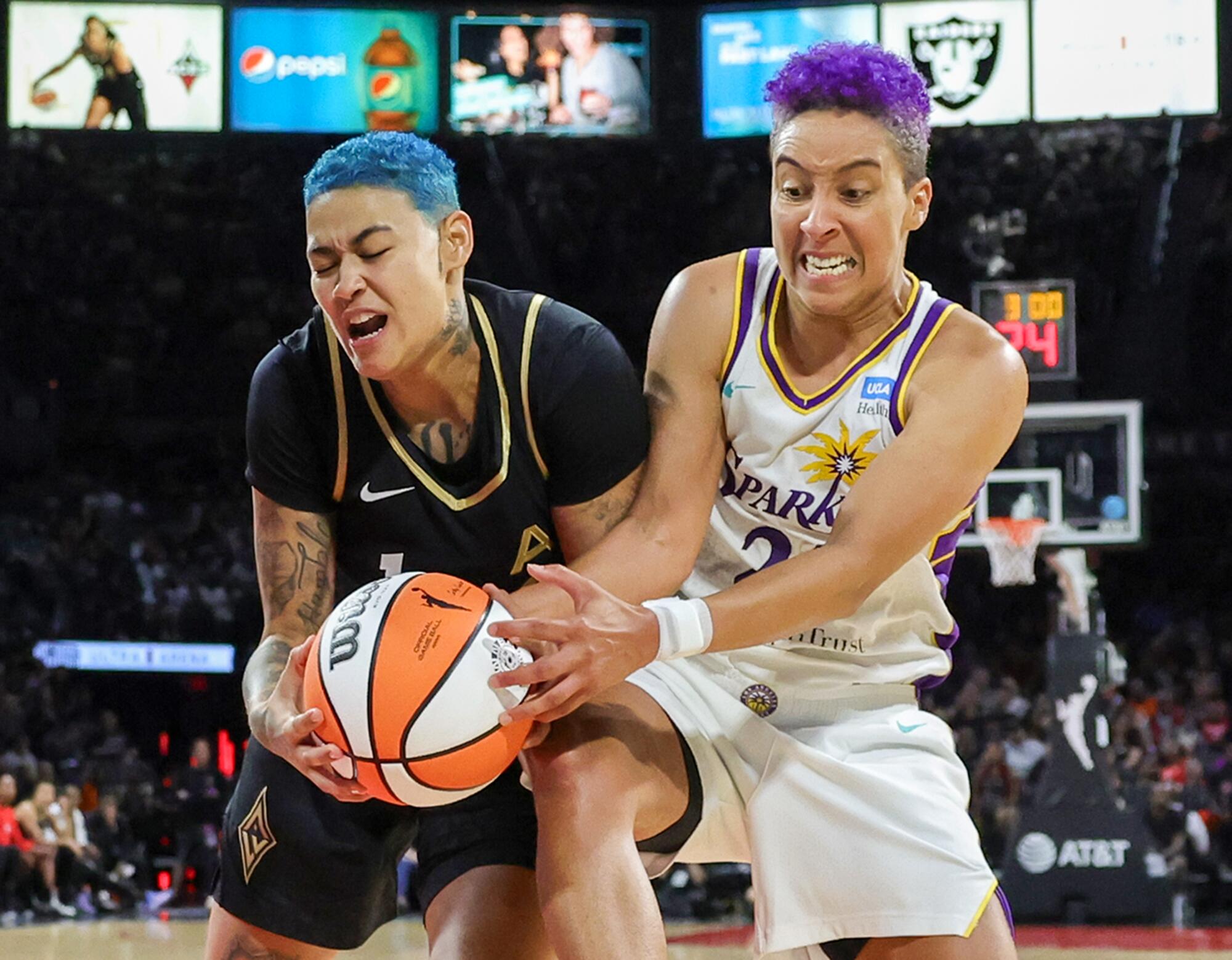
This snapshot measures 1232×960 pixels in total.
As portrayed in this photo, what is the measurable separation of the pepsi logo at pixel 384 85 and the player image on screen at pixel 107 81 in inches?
77.6

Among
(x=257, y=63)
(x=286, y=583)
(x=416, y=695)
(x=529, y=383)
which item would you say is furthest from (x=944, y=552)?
(x=257, y=63)

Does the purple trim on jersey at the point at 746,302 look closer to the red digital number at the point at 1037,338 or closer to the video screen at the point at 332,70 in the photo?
the red digital number at the point at 1037,338

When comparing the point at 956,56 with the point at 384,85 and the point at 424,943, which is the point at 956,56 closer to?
the point at 384,85

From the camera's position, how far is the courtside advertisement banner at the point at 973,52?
45.9ft

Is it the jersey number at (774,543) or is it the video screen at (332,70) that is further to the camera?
the video screen at (332,70)

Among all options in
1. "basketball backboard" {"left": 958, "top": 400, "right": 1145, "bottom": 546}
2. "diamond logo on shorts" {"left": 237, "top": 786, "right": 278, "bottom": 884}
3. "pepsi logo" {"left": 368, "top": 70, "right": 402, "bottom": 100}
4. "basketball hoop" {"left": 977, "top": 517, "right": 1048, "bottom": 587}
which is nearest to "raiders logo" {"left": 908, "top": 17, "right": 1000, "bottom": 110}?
"basketball backboard" {"left": 958, "top": 400, "right": 1145, "bottom": 546}

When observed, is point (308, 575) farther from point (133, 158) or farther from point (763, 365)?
point (133, 158)

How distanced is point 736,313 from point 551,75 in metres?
11.8

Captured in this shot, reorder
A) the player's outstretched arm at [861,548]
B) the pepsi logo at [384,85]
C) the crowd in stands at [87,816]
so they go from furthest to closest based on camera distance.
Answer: the pepsi logo at [384,85] → the crowd in stands at [87,816] → the player's outstretched arm at [861,548]

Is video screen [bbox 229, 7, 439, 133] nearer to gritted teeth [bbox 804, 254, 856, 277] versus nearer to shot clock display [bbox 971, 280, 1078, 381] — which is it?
shot clock display [bbox 971, 280, 1078, 381]

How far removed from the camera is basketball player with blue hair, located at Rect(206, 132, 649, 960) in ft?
10.6

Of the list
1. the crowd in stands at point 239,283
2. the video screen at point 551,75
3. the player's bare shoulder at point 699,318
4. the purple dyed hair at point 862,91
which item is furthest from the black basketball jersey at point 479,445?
the crowd in stands at point 239,283

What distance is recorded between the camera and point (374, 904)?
3566 mm

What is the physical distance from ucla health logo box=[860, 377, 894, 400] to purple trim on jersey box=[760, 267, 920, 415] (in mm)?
31
